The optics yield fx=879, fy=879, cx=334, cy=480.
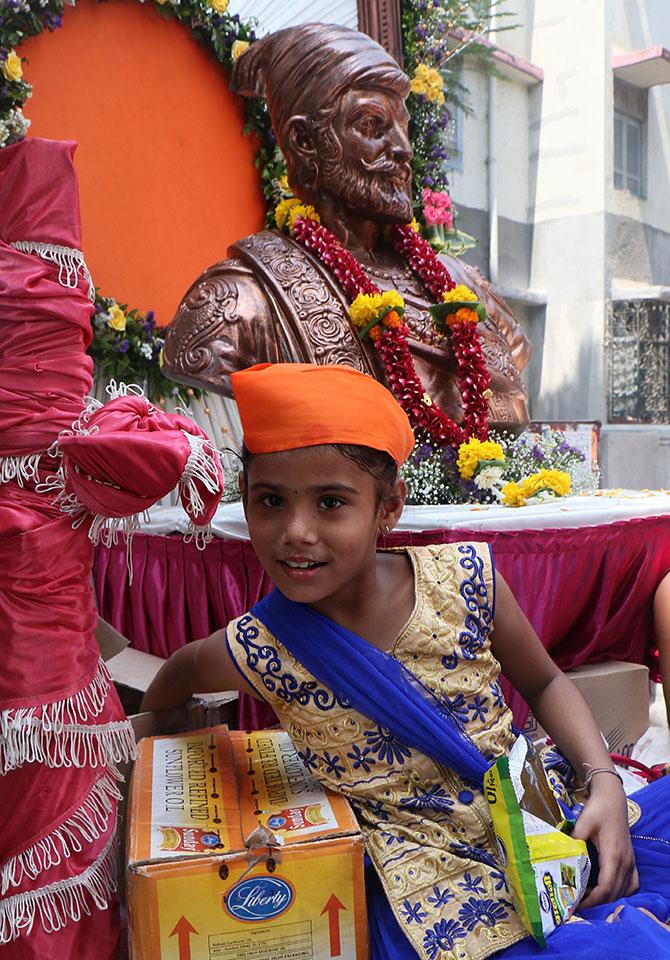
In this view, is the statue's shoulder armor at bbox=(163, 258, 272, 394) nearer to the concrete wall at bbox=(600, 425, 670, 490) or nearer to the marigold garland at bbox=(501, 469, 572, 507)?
the marigold garland at bbox=(501, 469, 572, 507)

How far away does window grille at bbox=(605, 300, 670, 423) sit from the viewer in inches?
402

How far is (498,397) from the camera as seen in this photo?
3635mm

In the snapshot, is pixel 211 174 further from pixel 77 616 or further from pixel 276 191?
pixel 77 616

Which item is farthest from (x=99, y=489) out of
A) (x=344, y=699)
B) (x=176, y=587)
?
(x=176, y=587)

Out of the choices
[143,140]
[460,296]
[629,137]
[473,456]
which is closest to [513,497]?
[473,456]

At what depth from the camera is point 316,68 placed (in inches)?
133

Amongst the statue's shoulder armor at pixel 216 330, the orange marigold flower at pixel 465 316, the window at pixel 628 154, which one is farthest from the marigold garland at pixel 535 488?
the window at pixel 628 154

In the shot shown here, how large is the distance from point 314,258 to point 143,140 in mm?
2184

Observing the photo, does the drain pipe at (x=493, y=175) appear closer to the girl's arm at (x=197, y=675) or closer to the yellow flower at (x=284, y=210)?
the yellow flower at (x=284, y=210)

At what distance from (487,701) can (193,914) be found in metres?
0.58

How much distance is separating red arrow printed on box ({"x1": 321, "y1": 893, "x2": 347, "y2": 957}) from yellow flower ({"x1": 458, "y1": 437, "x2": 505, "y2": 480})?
1.90 metres

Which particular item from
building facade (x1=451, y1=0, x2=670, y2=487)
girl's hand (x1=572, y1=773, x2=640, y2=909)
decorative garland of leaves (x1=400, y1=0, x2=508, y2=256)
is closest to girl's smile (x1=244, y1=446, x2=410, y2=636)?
girl's hand (x1=572, y1=773, x2=640, y2=909)

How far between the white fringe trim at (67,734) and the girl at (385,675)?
0.53 feet

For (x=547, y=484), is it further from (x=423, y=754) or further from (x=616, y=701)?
(x=423, y=754)
